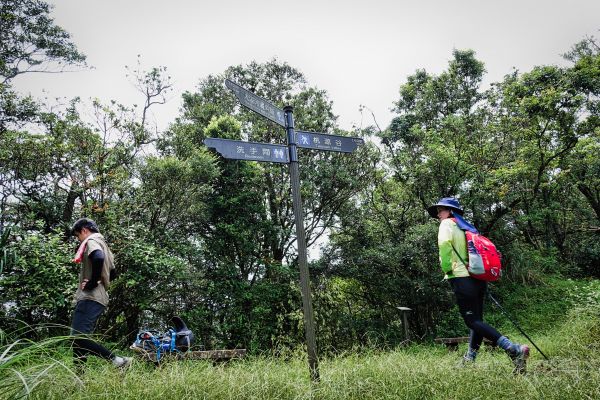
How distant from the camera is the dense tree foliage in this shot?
823 cm

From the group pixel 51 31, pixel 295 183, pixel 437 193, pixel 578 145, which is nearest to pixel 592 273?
pixel 578 145

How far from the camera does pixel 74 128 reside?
27.2 ft

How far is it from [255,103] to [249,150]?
1.57 feet

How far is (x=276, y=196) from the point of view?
12070 millimetres

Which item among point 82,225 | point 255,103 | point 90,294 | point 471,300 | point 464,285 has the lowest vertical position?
point 471,300

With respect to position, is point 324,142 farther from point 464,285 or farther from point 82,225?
point 82,225

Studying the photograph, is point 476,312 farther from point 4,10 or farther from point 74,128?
point 4,10

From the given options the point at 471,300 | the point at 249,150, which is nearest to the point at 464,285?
the point at 471,300

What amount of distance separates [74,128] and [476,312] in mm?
8388

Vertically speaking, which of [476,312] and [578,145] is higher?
Result: [578,145]

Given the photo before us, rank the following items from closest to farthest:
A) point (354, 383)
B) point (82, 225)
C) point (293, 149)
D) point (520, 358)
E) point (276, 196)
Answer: point (354, 383), point (520, 358), point (293, 149), point (82, 225), point (276, 196)

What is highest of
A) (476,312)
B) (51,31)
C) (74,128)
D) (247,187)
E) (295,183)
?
(51,31)

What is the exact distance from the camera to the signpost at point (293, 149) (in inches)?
133

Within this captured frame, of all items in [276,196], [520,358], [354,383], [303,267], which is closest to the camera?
[354,383]
